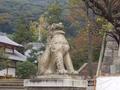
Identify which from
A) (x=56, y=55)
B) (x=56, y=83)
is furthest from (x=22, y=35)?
(x=56, y=83)

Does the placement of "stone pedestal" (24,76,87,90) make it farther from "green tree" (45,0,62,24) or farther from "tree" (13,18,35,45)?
"tree" (13,18,35,45)

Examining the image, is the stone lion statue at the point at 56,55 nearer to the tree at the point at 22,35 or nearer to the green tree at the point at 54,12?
the green tree at the point at 54,12

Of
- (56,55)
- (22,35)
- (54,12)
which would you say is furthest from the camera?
(22,35)

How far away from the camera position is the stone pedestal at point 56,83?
13.8 metres

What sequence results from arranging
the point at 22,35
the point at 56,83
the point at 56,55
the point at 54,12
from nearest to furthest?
the point at 56,83, the point at 56,55, the point at 54,12, the point at 22,35

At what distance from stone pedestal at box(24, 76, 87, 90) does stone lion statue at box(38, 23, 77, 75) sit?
1.42 feet

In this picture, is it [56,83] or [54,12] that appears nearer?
[56,83]

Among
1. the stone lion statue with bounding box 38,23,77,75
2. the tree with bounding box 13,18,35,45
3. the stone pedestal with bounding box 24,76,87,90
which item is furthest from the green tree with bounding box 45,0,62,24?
the stone pedestal with bounding box 24,76,87,90

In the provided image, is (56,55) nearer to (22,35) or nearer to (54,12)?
(54,12)

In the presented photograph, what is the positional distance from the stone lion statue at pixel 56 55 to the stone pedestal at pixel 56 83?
434 millimetres

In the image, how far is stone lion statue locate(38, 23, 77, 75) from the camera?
1446 centimetres

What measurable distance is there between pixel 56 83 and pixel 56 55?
1.05 m

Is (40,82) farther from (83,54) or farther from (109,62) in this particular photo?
(83,54)

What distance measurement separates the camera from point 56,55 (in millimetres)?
14539
